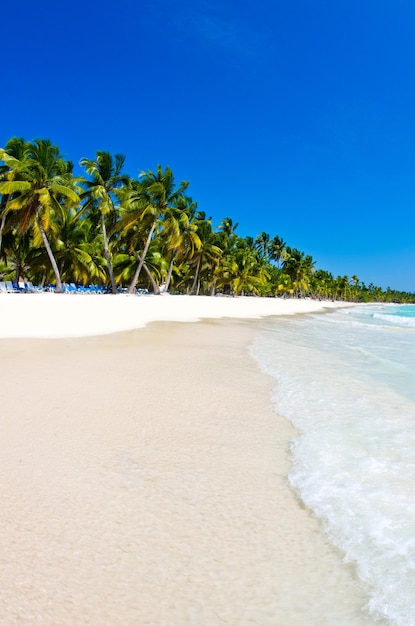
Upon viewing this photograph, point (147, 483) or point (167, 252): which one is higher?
point (167, 252)

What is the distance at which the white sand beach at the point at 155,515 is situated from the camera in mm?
1778

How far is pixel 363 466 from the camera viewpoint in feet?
10.6

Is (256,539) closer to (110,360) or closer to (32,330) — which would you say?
(110,360)

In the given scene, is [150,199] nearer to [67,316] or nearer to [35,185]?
[35,185]

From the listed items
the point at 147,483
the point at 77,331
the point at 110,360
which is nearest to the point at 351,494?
the point at 147,483

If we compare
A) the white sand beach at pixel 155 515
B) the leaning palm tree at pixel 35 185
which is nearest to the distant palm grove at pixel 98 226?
the leaning palm tree at pixel 35 185

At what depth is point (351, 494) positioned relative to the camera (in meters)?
2.80

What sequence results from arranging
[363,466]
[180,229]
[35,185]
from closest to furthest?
[363,466], [35,185], [180,229]

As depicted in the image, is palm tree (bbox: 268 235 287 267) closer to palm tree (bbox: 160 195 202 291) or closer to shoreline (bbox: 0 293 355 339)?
palm tree (bbox: 160 195 202 291)

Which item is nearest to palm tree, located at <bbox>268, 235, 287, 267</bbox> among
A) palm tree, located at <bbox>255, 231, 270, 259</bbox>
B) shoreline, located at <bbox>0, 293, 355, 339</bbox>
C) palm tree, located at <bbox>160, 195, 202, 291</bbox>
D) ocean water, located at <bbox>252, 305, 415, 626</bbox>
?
palm tree, located at <bbox>255, 231, 270, 259</bbox>

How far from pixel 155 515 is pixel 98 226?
36.3 metres

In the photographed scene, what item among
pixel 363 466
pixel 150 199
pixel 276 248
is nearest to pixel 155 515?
pixel 363 466

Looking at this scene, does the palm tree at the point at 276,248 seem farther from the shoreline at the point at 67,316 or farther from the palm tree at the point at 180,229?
the shoreline at the point at 67,316

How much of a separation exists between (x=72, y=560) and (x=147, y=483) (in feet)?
2.91
